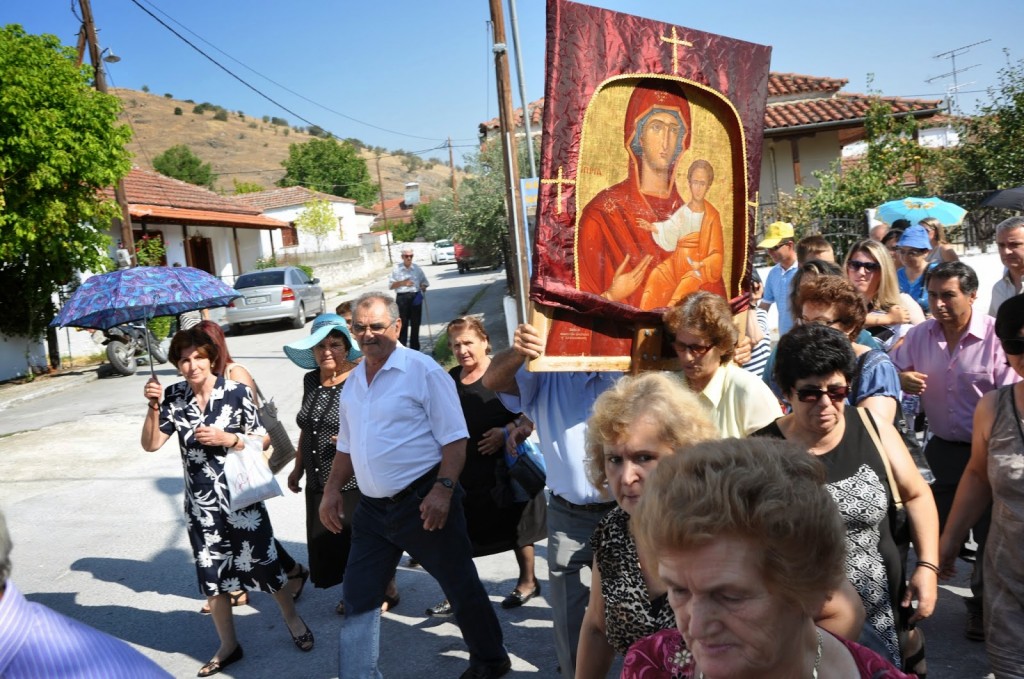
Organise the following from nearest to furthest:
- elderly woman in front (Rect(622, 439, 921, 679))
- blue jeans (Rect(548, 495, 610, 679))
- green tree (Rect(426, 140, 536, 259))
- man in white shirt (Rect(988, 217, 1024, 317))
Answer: elderly woman in front (Rect(622, 439, 921, 679)) < blue jeans (Rect(548, 495, 610, 679)) < man in white shirt (Rect(988, 217, 1024, 317)) < green tree (Rect(426, 140, 536, 259))

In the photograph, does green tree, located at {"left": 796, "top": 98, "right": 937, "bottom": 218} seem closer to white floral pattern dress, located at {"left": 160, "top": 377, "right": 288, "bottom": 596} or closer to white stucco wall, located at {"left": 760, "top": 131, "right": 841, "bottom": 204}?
white stucco wall, located at {"left": 760, "top": 131, "right": 841, "bottom": 204}

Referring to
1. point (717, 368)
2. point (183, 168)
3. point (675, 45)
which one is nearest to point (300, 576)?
point (717, 368)

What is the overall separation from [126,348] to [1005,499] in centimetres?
1638

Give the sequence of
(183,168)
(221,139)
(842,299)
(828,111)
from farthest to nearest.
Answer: (221,139) < (183,168) < (828,111) < (842,299)

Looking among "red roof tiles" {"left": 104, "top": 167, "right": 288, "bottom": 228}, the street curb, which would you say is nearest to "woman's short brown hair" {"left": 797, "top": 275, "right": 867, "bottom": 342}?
the street curb

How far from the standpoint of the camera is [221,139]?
114 m

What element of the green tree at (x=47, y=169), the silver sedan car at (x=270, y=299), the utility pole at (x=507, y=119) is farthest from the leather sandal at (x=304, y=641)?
the silver sedan car at (x=270, y=299)

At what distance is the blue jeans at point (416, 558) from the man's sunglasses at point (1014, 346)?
244cm

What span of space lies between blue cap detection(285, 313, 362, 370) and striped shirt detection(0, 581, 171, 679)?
9.97 ft

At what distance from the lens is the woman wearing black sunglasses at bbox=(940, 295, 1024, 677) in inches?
116

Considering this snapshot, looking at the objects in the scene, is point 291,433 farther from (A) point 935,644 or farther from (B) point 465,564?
(A) point 935,644

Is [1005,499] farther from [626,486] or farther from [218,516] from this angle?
[218,516]

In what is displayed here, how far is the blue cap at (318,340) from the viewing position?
16.5ft

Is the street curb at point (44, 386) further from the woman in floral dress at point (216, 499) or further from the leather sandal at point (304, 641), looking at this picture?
the leather sandal at point (304, 641)
